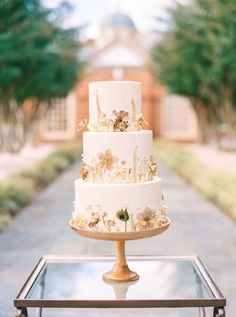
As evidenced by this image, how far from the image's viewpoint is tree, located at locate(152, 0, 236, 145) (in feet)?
45.3

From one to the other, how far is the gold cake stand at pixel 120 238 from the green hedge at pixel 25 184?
497 centimetres

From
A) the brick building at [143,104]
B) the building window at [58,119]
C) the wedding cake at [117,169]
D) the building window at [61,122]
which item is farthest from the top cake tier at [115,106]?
the building window at [58,119]

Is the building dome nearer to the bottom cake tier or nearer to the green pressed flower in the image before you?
the bottom cake tier

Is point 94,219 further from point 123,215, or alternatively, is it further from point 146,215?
point 146,215

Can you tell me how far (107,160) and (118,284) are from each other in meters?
0.92

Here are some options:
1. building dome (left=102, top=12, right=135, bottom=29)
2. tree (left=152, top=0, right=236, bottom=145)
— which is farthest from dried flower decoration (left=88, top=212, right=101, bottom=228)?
building dome (left=102, top=12, right=135, bottom=29)

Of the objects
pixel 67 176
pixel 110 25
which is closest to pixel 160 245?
pixel 67 176

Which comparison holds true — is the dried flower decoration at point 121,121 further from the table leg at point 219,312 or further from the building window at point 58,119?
the building window at point 58,119

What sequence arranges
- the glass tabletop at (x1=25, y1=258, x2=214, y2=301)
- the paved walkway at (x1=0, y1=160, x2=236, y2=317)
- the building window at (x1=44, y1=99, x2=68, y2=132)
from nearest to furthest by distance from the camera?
1. the glass tabletop at (x1=25, y1=258, x2=214, y2=301)
2. the paved walkway at (x1=0, y1=160, x2=236, y2=317)
3. the building window at (x1=44, y1=99, x2=68, y2=132)

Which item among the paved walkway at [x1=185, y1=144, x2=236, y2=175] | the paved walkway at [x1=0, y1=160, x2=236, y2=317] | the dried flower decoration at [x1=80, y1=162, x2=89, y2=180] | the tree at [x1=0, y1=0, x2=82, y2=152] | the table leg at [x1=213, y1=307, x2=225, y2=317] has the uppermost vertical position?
the tree at [x1=0, y1=0, x2=82, y2=152]

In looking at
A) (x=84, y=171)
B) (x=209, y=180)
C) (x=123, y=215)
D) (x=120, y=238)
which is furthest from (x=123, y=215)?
(x=209, y=180)

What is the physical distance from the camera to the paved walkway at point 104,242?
6149mm

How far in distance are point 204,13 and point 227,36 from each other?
163 cm

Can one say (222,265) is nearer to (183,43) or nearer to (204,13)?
(204,13)
